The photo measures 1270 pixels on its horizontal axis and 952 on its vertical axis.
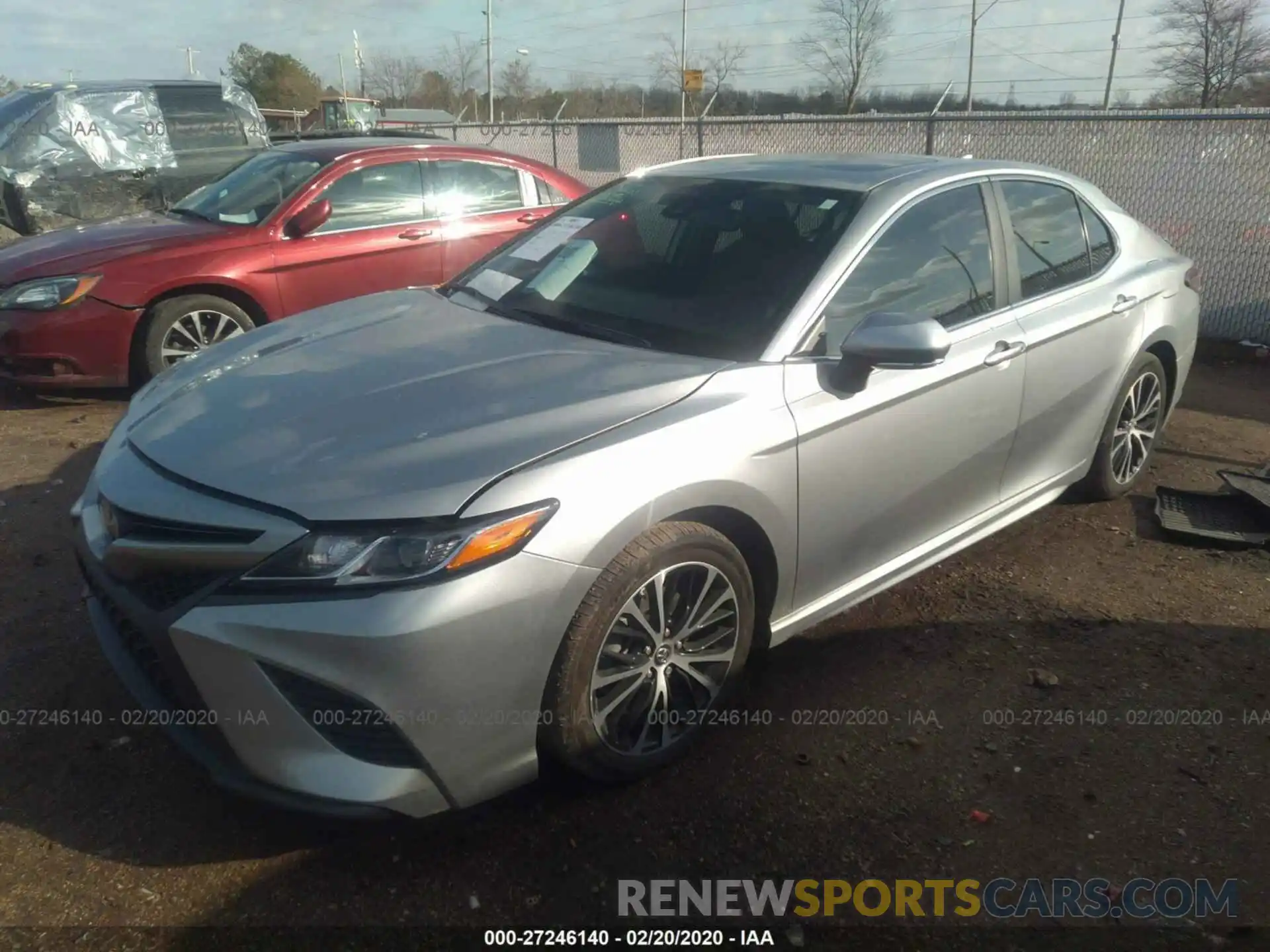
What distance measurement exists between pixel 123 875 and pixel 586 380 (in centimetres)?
170

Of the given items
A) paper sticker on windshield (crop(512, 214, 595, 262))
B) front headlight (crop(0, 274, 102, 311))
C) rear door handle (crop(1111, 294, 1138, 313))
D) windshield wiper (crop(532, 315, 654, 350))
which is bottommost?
front headlight (crop(0, 274, 102, 311))

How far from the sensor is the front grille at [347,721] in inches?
87.2

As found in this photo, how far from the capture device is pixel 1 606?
144 inches

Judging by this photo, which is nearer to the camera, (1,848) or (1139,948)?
(1139,948)

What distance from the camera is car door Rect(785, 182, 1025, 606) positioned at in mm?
3035

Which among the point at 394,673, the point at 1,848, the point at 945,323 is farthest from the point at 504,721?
the point at 945,323

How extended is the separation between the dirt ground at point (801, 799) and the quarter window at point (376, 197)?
3309mm

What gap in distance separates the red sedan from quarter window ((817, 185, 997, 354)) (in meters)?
4.06

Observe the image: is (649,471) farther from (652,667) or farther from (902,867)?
(902,867)

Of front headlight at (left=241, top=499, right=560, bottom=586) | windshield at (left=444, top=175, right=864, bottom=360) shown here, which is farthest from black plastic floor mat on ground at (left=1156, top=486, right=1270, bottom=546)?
front headlight at (left=241, top=499, right=560, bottom=586)

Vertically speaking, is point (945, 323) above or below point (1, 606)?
above

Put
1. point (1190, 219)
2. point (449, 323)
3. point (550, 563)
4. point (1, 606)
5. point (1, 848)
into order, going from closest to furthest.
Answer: point (550, 563)
point (1, 848)
point (449, 323)
point (1, 606)
point (1190, 219)

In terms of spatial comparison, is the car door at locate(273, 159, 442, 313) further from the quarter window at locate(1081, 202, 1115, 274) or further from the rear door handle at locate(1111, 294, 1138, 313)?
the rear door handle at locate(1111, 294, 1138, 313)

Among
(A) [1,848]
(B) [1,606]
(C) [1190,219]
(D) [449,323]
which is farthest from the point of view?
(C) [1190,219]
